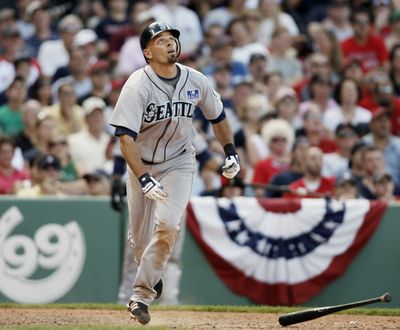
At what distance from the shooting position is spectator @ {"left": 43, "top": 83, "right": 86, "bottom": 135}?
546 inches

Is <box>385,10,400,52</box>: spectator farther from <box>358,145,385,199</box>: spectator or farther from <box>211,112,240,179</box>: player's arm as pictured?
<box>211,112,240,179</box>: player's arm

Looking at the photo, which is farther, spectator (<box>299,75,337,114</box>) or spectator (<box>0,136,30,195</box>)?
spectator (<box>299,75,337,114</box>)

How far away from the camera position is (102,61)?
15539mm

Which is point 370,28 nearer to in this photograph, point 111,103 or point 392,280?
point 111,103

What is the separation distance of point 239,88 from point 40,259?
4296 mm

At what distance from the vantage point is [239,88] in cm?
1450

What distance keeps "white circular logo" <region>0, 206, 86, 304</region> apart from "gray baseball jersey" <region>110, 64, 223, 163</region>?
324 centimetres

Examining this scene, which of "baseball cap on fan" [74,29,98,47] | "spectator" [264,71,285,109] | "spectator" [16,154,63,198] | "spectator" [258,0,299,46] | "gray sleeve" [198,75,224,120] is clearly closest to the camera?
"gray sleeve" [198,75,224,120]

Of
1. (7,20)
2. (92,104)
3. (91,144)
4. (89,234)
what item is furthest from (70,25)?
(89,234)

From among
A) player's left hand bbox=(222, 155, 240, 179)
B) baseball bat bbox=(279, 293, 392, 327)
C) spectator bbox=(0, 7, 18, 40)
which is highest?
spectator bbox=(0, 7, 18, 40)

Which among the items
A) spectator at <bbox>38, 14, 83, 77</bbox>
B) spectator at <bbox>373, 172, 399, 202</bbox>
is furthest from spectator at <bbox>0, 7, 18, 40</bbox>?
spectator at <bbox>373, 172, 399, 202</bbox>

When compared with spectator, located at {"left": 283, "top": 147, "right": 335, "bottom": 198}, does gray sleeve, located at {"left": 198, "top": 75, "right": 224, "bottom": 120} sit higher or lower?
higher

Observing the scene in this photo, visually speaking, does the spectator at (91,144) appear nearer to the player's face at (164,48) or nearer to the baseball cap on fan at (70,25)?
the baseball cap on fan at (70,25)

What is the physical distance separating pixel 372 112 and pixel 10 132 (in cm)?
480
